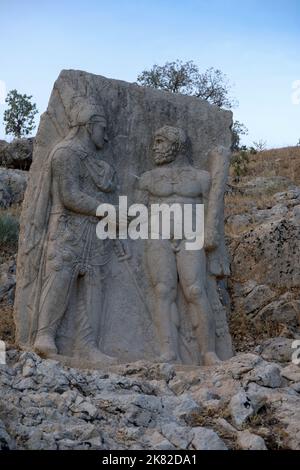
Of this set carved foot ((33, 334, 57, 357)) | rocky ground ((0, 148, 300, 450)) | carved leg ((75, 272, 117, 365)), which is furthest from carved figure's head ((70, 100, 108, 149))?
rocky ground ((0, 148, 300, 450))

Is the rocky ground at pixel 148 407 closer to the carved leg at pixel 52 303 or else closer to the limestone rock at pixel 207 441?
the limestone rock at pixel 207 441

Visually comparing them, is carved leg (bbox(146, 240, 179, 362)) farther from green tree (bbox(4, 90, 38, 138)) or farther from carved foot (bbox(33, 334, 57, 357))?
green tree (bbox(4, 90, 38, 138))

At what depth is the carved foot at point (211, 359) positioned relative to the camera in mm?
8750

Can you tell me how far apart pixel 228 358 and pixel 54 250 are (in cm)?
237

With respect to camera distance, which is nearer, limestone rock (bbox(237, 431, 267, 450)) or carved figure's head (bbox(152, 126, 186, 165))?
limestone rock (bbox(237, 431, 267, 450))

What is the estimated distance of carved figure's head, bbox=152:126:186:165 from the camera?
9.33m

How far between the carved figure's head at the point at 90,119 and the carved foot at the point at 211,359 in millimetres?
2676

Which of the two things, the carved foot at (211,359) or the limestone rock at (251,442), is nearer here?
the limestone rock at (251,442)

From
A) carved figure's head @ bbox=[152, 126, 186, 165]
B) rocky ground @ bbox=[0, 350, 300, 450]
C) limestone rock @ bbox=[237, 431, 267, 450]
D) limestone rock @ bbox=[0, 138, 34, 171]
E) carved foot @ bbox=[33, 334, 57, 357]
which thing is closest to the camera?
rocky ground @ bbox=[0, 350, 300, 450]

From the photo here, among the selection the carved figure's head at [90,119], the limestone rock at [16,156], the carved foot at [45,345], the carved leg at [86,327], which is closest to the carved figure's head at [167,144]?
the carved figure's head at [90,119]

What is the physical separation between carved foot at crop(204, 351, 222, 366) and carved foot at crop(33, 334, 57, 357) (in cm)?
172

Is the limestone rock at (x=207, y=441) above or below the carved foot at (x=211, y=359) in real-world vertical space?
below

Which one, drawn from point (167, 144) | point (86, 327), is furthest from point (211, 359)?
point (167, 144)

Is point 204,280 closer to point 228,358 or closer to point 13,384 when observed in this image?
point 228,358
